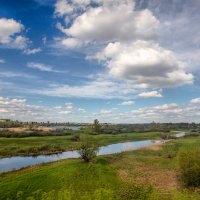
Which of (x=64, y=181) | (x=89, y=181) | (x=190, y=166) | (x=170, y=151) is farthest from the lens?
(x=170, y=151)

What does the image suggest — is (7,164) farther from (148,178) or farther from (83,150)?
(148,178)

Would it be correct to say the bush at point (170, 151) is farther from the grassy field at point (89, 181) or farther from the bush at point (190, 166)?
the bush at point (190, 166)

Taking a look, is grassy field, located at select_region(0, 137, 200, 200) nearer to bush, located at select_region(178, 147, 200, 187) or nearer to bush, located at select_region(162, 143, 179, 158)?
bush, located at select_region(178, 147, 200, 187)

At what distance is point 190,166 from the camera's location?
162 feet

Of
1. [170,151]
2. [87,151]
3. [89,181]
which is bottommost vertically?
[89,181]

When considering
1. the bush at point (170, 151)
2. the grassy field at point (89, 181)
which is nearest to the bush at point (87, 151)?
the grassy field at point (89, 181)

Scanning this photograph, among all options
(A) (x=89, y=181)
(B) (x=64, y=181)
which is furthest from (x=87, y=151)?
(B) (x=64, y=181)

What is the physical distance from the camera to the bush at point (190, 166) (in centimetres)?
4794

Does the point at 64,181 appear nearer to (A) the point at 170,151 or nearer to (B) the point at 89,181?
(B) the point at 89,181

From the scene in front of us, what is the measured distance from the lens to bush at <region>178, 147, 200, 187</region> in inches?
1887

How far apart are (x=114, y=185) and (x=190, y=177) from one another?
527 inches

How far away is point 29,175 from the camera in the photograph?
50719 mm

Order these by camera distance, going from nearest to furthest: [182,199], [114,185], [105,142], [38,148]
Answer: [182,199], [114,185], [38,148], [105,142]

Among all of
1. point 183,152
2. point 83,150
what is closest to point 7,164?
point 83,150
